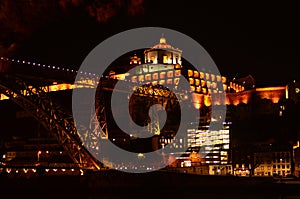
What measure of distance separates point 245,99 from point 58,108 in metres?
69.2

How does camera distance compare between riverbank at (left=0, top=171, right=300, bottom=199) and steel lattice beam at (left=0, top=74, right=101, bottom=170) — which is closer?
riverbank at (left=0, top=171, right=300, bottom=199)

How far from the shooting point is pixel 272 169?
7300 cm

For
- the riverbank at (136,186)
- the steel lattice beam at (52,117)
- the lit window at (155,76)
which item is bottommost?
the riverbank at (136,186)

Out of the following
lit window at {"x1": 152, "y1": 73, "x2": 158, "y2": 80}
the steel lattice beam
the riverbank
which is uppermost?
lit window at {"x1": 152, "y1": 73, "x2": 158, "y2": 80}

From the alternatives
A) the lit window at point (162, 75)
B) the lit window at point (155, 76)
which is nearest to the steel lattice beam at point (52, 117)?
the lit window at point (162, 75)

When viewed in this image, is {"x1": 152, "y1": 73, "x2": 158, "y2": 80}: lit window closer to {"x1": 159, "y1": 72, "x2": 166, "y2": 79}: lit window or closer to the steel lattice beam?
{"x1": 159, "y1": 72, "x2": 166, "y2": 79}: lit window

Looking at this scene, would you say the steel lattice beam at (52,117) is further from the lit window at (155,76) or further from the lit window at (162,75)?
the lit window at (155,76)

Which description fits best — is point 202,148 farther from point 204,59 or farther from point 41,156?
point 204,59

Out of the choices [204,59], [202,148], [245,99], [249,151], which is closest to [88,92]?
[202,148]

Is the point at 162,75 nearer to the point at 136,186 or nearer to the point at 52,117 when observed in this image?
the point at 52,117

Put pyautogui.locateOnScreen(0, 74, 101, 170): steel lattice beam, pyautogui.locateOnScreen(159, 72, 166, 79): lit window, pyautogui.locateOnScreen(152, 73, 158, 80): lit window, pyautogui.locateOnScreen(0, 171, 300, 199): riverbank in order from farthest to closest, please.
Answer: pyautogui.locateOnScreen(152, 73, 158, 80): lit window < pyautogui.locateOnScreen(159, 72, 166, 79): lit window < pyautogui.locateOnScreen(0, 74, 101, 170): steel lattice beam < pyautogui.locateOnScreen(0, 171, 300, 199): riverbank

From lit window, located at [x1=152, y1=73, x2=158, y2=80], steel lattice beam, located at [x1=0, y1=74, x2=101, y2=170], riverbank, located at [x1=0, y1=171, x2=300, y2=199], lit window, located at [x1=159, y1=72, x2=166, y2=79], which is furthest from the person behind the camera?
lit window, located at [x1=152, y1=73, x2=158, y2=80]

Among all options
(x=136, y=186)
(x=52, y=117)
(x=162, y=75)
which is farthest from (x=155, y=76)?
(x=136, y=186)

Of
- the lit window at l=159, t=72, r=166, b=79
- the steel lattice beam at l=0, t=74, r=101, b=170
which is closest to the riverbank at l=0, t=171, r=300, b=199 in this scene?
the steel lattice beam at l=0, t=74, r=101, b=170
